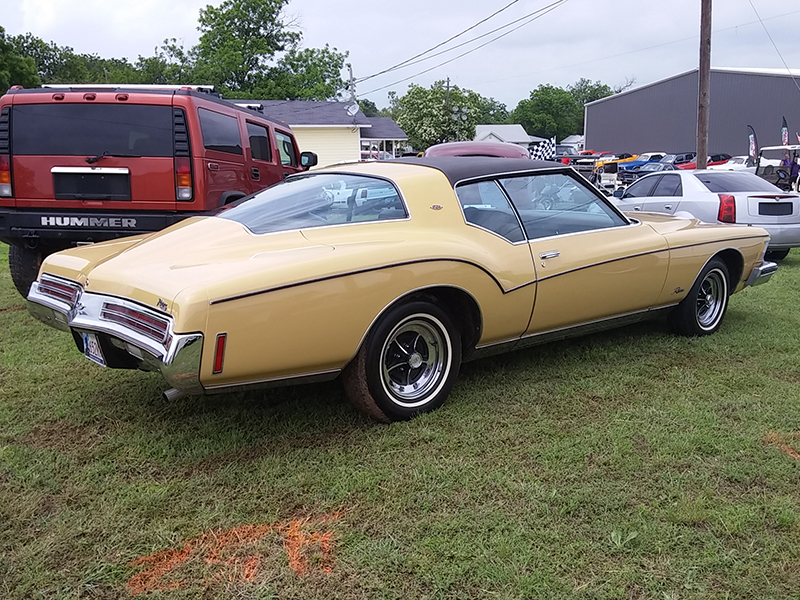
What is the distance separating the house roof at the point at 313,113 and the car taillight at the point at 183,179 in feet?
90.1

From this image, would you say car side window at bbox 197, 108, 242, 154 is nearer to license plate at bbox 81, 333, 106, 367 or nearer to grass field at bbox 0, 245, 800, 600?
grass field at bbox 0, 245, 800, 600

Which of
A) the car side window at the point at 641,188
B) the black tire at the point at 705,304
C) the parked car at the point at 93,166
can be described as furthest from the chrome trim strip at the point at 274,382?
the car side window at the point at 641,188

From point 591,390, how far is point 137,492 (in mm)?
2532

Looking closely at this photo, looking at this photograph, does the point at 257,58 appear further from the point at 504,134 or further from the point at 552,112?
the point at 552,112

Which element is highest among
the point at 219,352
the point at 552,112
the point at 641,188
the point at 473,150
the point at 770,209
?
the point at 552,112

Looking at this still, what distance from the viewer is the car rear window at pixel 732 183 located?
856cm

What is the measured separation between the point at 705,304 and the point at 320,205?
3206 millimetres

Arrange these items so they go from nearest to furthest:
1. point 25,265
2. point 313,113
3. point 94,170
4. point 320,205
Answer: point 320,205 < point 94,170 < point 25,265 < point 313,113

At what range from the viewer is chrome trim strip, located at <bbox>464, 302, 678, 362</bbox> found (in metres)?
3.90

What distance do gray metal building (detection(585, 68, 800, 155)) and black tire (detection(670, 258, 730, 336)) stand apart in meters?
44.1

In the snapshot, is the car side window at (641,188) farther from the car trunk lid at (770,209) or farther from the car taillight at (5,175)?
the car taillight at (5,175)

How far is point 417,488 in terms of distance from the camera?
287 cm

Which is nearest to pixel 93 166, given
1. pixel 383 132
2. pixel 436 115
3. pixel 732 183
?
pixel 732 183

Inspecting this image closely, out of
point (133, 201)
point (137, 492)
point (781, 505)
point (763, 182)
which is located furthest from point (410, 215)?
point (763, 182)
